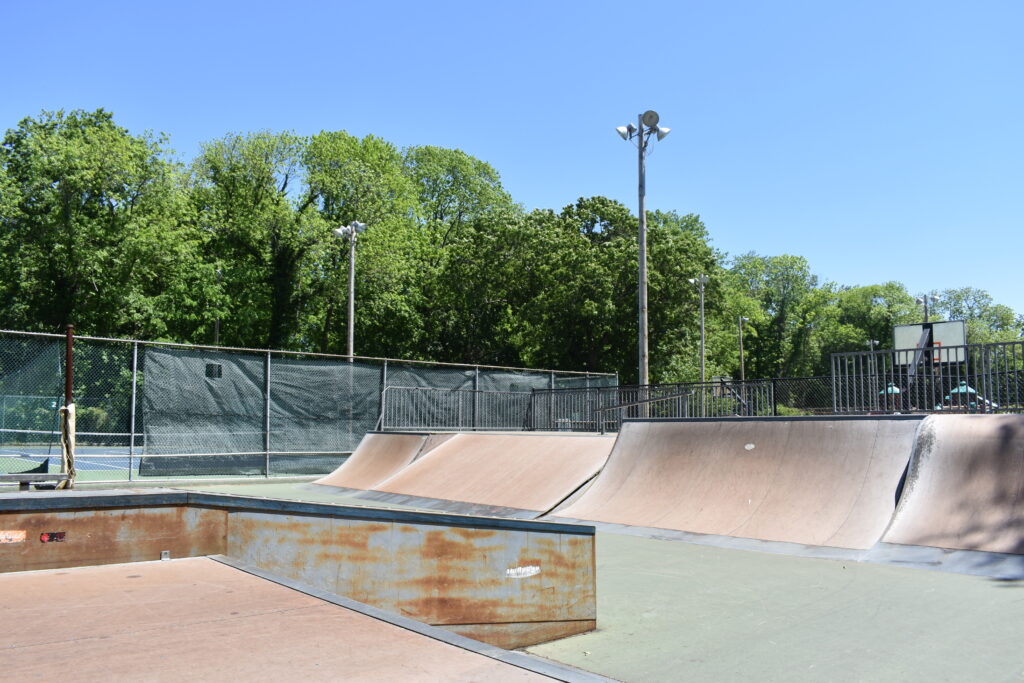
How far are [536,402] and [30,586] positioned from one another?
17585 millimetres

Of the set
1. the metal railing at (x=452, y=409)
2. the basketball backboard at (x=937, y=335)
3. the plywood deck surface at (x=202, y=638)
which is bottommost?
the plywood deck surface at (x=202, y=638)

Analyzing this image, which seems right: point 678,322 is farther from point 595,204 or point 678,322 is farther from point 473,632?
point 473,632

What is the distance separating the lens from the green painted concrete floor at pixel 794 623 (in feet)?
14.4

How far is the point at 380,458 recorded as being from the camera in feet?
54.7

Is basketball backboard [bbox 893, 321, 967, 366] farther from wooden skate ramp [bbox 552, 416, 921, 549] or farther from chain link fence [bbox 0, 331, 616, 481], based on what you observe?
chain link fence [bbox 0, 331, 616, 481]

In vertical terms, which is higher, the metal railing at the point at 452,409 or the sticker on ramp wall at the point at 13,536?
the metal railing at the point at 452,409

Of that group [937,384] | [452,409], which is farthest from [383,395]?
[937,384]

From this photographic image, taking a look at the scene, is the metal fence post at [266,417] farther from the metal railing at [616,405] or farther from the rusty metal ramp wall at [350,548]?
the rusty metal ramp wall at [350,548]

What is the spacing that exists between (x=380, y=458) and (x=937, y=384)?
35.7 feet

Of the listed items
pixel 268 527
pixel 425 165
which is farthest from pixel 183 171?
pixel 268 527

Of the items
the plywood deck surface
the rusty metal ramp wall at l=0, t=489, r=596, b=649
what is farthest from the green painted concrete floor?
the plywood deck surface

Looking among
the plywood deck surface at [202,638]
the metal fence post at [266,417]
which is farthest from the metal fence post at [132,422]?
the plywood deck surface at [202,638]

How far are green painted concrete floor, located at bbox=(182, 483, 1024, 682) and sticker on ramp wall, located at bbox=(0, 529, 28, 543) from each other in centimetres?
325

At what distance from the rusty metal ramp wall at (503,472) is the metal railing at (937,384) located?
168 inches
